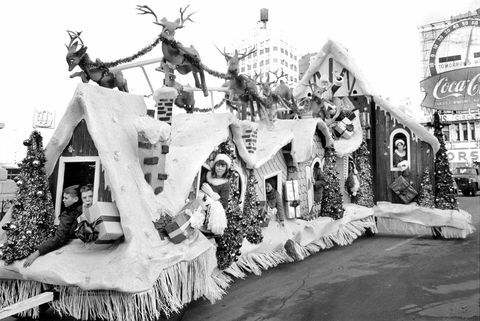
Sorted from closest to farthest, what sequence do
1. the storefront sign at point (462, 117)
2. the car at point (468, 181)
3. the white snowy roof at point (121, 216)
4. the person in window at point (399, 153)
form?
the white snowy roof at point (121, 216) → the person in window at point (399, 153) → the car at point (468, 181) → the storefront sign at point (462, 117)

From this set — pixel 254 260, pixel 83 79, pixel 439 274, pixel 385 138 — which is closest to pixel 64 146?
pixel 83 79

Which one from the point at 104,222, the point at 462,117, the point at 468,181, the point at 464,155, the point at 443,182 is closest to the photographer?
the point at 104,222

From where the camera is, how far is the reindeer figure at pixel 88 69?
555 cm

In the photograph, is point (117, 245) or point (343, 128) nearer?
point (117, 245)

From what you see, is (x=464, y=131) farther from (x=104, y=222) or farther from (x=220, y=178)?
(x=104, y=222)

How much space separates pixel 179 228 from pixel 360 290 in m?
2.80

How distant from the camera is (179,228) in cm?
443

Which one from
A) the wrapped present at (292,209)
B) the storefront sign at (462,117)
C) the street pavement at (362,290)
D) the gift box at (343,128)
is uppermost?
the storefront sign at (462,117)

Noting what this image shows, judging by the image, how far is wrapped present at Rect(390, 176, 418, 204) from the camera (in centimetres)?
1049

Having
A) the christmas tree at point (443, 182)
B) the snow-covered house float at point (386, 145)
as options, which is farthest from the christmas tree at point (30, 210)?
the christmas tree at point (443, 182)

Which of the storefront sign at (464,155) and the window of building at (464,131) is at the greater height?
the window of building at (464,131)

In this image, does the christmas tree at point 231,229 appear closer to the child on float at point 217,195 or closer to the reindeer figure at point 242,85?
the child on float at point 217,195

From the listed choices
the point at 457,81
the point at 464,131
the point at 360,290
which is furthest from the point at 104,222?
the point at 464,131

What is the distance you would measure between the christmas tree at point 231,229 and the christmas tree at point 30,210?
220cm
